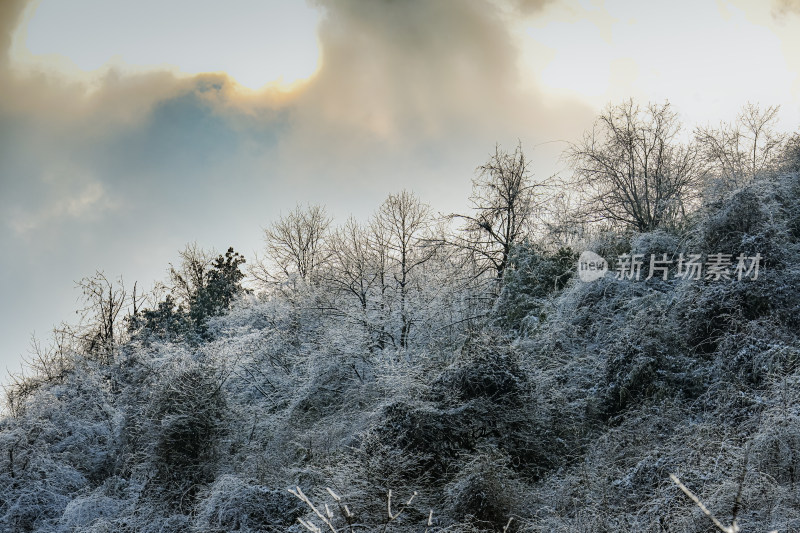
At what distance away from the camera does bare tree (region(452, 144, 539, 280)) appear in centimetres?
1558

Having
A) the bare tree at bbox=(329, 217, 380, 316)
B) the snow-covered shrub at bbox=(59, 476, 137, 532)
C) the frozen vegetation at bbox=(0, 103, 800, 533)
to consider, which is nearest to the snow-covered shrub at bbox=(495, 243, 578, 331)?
the frozen vegetation at bbox=(0, 103, 800, 533)

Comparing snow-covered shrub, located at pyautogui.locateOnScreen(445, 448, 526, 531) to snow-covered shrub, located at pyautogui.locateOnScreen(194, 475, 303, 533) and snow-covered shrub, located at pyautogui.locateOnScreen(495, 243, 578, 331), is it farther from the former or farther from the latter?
A: snow-covered shrub, located at pyautogui.locateOnScreen(495, 243, 578, 331)

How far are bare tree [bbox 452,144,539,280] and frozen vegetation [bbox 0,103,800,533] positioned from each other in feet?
0.22

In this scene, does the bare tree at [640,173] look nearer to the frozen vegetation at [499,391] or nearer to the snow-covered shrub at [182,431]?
the frozen vegetation at [499,391]

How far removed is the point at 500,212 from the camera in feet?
51.7

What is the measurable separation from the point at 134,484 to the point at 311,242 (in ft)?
54.2

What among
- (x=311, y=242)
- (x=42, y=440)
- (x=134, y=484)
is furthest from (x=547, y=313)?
(x=311, y=242)

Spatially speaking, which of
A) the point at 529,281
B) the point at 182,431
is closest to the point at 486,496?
the point at 182,431

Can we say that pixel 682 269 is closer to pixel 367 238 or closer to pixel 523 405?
pixel 523 405

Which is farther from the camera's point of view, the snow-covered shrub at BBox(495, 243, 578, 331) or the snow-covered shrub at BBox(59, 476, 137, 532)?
the snow-covered shrub at BBox(495, 243, 578, 331)

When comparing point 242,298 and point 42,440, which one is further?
point 242,298

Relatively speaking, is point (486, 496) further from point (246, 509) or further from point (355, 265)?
point (355, 265)

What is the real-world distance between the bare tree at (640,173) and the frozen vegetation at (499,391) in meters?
0.07

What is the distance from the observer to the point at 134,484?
10.3 m
